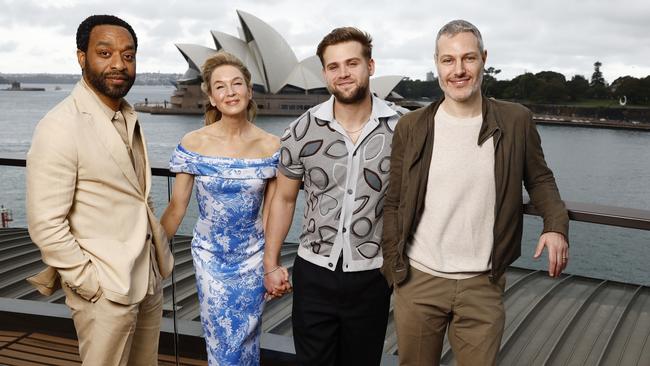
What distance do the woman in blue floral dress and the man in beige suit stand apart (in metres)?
0.30

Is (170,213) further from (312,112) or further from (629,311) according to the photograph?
(629,311)

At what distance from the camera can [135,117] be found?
1.70 metres

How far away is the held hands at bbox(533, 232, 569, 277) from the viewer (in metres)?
1.57

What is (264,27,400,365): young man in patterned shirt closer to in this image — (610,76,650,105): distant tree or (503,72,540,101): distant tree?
(610,76,650,105): distant tree

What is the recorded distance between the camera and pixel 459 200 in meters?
1.60

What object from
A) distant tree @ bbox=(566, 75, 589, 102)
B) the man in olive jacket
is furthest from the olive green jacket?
distant tree @ bbox=(566, 75, 589, 102)

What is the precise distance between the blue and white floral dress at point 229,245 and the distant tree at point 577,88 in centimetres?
7498

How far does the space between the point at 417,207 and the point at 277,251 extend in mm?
569

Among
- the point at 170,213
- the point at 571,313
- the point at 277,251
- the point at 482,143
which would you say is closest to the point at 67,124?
the point at 170,213

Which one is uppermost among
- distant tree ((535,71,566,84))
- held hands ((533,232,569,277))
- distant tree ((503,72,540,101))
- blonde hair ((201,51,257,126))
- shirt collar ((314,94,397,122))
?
distant tree ((535,71,566,84))

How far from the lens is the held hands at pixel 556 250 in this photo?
5.14 feet

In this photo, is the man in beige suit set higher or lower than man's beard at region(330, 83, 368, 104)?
lower

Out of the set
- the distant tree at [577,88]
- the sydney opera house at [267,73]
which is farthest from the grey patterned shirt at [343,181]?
the distant tree at [577,88]

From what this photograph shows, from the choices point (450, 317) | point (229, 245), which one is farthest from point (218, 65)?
point (450, 317)
